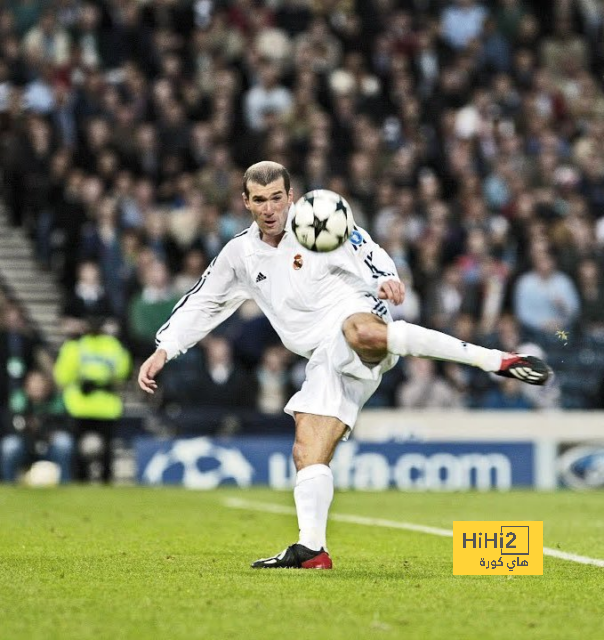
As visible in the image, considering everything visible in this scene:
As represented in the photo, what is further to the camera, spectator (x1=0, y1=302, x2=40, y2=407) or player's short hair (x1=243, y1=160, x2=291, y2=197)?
spectator (x1=0, y1=302, x2=40, y2=407)

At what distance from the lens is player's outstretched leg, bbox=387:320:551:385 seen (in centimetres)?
844

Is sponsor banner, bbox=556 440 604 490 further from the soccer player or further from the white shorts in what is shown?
the white shorts

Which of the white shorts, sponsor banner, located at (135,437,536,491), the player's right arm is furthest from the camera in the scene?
sponsor banner, located at (135,437,536,491)

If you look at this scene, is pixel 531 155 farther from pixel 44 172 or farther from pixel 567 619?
pixel 567 619

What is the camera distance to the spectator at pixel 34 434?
1948 cm

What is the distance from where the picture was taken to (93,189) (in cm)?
2098

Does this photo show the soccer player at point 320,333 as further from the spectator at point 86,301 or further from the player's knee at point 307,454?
the spectator at point 86,301

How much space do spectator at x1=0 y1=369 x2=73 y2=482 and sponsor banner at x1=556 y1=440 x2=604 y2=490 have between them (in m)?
5.97

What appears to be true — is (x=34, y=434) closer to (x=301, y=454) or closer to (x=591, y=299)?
(x=591, y=299)

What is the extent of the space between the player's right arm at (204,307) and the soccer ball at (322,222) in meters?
0.96

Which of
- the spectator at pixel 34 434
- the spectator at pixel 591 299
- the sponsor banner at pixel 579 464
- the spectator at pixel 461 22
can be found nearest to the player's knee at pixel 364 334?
the spectator at pixel 34 434

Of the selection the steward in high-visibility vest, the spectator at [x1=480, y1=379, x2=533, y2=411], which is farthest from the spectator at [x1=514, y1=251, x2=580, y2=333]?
the steward in high-visibility vest

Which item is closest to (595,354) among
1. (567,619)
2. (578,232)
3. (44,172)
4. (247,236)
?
(578,232)

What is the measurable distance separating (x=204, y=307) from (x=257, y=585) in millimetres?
2239
